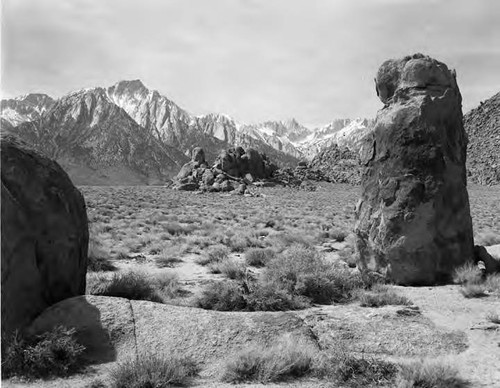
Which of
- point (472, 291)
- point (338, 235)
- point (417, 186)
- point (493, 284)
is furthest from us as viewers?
point (338, 235)

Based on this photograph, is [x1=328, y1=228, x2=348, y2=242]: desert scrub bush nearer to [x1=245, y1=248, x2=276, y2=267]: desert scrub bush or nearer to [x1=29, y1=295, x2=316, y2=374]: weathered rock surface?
[x1=245, y1=248, x2=276, y2=267]: desert scrub bush

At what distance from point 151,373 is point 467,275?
737cm

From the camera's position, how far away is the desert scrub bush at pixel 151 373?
5.38 m

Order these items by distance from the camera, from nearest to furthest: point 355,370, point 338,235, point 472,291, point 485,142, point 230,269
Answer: point 355,370, point 472,291, point 230,269, point 338,235, point 485,142

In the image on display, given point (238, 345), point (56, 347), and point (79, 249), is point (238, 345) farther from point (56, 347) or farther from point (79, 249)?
point (79, 249)

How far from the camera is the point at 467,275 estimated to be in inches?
400

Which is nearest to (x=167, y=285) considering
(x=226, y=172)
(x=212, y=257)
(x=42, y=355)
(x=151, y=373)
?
(x=212, y=257)

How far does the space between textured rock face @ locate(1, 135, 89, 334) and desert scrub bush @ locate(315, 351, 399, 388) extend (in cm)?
391

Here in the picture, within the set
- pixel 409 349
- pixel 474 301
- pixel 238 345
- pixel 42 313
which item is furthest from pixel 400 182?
pixel 42 313

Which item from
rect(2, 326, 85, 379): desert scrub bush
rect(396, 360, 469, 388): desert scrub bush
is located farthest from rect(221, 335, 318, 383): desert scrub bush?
rect(2, 326, 85, 379): desert scrub bush

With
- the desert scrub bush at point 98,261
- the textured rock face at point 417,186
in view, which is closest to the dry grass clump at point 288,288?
the textured rock face at point 417,186

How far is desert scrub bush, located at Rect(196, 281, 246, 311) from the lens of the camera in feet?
27.7

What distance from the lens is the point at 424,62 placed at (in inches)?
437

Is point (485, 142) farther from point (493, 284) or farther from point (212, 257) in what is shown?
point (493, 284)
